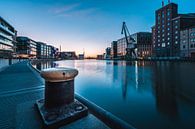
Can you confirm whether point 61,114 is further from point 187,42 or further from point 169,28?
point 169,28

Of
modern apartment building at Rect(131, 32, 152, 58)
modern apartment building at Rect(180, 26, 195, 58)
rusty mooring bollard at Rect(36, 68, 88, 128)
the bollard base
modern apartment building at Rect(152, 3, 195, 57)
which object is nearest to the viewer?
the bollard base

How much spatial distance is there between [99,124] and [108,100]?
4.41 m

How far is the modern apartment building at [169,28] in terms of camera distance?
69.9 meters

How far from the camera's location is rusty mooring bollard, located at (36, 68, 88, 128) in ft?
9.68

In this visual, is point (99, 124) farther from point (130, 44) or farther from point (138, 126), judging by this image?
point (130, 44)

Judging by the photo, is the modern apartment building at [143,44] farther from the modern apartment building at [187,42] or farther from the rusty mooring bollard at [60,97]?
the rusty mooring bollard at [60,97]

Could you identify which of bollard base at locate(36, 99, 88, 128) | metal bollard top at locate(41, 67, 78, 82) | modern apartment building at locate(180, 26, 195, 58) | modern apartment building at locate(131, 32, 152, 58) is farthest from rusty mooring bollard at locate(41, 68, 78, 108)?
modern apartment building at locate(131, 32, 152, 58)

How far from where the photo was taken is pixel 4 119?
10.5ft

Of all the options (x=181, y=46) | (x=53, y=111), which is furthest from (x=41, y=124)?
(x=181, y=46)

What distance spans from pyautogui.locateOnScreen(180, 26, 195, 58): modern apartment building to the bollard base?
Answer: 73.0m

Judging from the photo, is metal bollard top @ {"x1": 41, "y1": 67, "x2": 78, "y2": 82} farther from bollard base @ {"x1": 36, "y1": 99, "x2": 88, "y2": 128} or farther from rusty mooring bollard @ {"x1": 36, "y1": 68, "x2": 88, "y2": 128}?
bollard base @ {"x1": 36, "y1": 99, "x2": 88, "y2": 128}

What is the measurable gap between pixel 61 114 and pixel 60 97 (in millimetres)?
435

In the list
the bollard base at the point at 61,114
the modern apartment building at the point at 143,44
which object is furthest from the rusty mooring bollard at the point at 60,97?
the modern apartment building at the point at 143,44

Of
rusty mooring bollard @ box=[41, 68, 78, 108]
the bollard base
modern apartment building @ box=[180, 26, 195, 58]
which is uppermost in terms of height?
modern apartment building @ box=[180, 26, 195, 58]
